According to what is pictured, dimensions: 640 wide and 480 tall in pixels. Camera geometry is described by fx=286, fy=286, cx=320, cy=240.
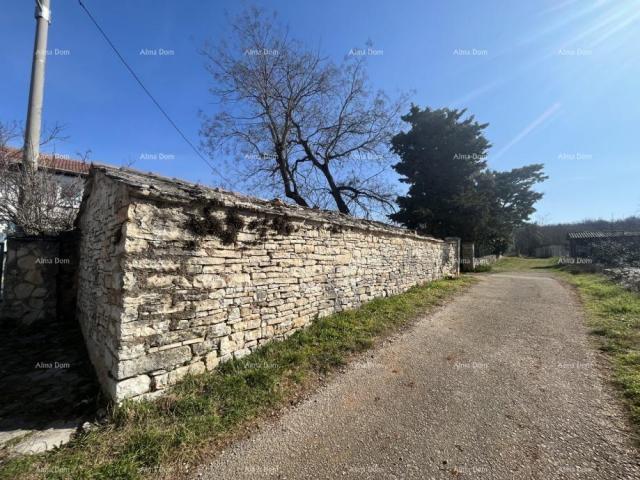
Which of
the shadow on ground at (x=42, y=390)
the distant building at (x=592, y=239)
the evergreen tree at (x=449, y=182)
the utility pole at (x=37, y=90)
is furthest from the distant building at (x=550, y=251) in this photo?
the utility pole at (x=37, y=90)

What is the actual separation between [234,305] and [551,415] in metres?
3.89

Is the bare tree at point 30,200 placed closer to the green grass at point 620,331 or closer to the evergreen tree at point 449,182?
the green grass at point 620,331

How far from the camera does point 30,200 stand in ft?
22.0

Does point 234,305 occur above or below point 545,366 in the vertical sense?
above

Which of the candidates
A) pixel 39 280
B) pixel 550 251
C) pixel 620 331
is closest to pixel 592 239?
pixel 550 251

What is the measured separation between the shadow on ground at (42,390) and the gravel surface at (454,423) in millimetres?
1647

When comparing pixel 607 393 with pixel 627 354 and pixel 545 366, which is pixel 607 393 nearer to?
pixel 545 366

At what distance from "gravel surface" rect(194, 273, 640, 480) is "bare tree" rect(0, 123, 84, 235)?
7593mm

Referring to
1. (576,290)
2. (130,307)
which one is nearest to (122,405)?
(130,307)

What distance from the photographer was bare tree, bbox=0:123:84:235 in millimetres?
6648

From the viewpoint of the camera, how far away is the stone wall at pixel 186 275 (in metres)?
3.11

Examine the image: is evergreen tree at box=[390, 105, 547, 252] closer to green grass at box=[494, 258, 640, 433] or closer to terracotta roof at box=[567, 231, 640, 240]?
green grass at box=[494, 258, 640, 433]

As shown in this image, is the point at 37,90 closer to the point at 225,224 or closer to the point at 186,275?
the point at 225,224

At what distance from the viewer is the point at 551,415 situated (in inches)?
117
